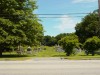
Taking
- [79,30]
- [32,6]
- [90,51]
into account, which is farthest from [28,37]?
[79,30]

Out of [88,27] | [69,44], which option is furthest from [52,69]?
[88,27]

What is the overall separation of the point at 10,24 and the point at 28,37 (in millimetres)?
4189

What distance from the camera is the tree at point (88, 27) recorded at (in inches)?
3479

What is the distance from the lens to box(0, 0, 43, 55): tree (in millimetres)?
39688

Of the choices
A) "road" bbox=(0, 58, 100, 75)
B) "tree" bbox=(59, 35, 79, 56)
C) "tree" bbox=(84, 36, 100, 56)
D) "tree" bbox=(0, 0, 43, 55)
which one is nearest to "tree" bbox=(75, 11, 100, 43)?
"tree" bbox=(84, 36, 100, 56)

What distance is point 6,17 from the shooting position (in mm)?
41938

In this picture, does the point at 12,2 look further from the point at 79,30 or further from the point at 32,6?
the point at 79,30

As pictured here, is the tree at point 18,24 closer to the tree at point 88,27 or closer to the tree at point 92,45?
the tree at point 92,45

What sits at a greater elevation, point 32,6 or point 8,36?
point 32,6

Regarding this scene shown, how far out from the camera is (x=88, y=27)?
90.2 m

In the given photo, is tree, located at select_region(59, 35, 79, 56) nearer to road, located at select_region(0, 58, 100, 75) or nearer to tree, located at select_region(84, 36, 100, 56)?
tree, located at select_region(84, 36, 100, 56)

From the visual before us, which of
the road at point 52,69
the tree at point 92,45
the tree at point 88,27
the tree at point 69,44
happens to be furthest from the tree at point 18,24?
the tree at point 88,27

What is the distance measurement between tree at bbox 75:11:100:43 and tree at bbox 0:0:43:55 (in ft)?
150

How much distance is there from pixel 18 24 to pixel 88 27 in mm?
52304
